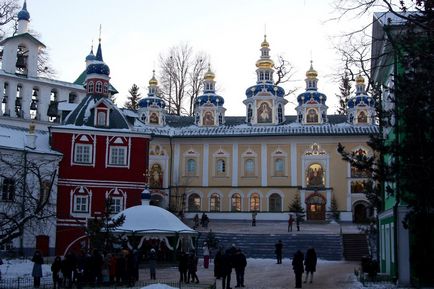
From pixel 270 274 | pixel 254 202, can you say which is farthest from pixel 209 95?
pixel 270 274

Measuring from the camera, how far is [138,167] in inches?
1652

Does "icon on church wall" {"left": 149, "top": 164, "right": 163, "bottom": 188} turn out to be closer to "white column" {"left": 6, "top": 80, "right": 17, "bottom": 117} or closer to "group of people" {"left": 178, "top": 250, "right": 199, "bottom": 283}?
"white column" {"left": 6, "top": 80, "right": 17, "bottom": 117}

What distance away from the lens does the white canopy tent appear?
31516mm

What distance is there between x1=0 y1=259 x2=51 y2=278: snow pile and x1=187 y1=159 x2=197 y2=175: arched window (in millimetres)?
25716

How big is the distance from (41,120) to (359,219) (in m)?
27.7

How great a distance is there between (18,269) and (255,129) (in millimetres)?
30378

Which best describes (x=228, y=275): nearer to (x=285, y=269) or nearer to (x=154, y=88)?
(x=285, y=269)

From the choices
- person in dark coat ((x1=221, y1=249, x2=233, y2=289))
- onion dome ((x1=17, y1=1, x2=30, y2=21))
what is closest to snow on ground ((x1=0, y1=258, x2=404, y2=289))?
person in dark coat ((x1=221, y1=249, x2=233, y2=289))

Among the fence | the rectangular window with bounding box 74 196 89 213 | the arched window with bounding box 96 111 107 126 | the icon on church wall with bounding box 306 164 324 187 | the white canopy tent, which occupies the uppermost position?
the arched window with bounding box 96 111 107 126

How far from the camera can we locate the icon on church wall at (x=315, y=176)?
5244 centimetres

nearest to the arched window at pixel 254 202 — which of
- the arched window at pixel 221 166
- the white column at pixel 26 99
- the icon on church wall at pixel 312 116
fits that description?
the arched window at pixel 221 166

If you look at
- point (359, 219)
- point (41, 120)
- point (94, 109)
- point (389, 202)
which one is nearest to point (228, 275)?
point (389, 202)

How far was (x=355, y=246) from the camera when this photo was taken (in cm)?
3688

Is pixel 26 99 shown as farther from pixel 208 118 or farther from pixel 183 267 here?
pixel 183 267
